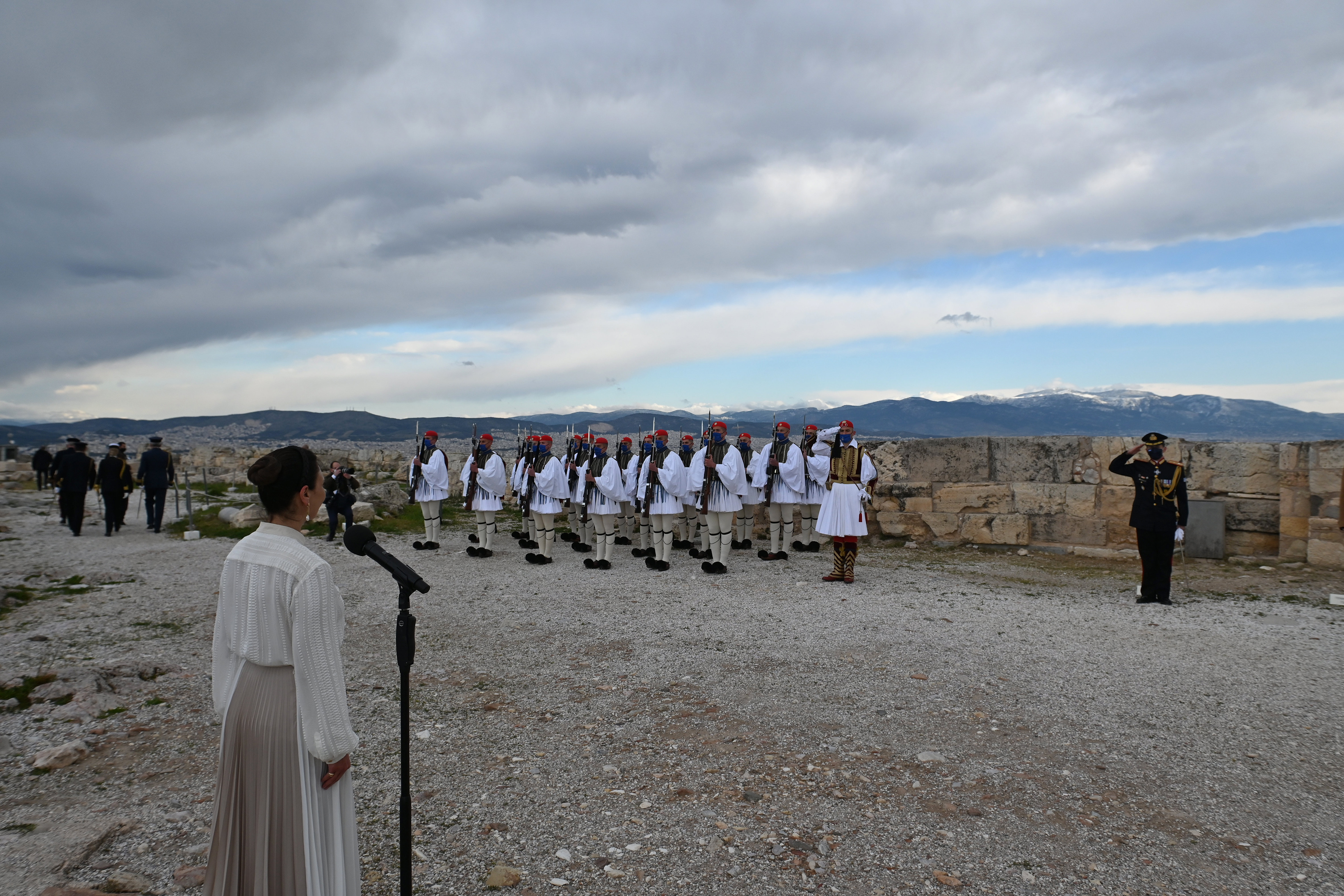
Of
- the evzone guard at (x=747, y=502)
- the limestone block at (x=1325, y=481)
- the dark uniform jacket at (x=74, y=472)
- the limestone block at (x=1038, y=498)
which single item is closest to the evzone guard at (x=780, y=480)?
the evzone guard at (x=747, y=502)

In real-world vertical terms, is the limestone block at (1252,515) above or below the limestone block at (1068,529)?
above

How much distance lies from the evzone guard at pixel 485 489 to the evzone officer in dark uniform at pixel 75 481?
7837mm

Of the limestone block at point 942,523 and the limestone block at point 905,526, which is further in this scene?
the limestone block at point 905,526

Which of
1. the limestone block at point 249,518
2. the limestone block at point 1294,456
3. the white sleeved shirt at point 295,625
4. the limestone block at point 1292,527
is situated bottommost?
the limestone block at point 249,518

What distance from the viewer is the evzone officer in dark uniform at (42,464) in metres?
24.4

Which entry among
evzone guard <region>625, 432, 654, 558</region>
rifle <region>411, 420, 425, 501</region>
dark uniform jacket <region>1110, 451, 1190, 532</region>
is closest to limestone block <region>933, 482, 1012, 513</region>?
dark uniform jacket <region>1110, 451, 1190, 532</region>

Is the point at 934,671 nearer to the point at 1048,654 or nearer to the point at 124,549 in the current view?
the point at 1048,654

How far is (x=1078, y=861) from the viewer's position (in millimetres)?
3344

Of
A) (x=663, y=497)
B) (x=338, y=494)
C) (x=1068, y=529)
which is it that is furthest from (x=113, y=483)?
(x=1068, y=529)

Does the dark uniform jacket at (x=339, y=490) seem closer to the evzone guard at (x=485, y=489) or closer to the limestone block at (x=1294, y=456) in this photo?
the evzone guard at (x=485, y=489)

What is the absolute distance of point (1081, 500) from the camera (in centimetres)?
1168

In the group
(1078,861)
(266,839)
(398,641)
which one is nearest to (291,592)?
(398,641)

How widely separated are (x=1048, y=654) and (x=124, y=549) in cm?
1387

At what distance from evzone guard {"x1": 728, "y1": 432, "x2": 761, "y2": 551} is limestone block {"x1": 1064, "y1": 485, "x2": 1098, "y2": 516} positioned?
4.90 m
